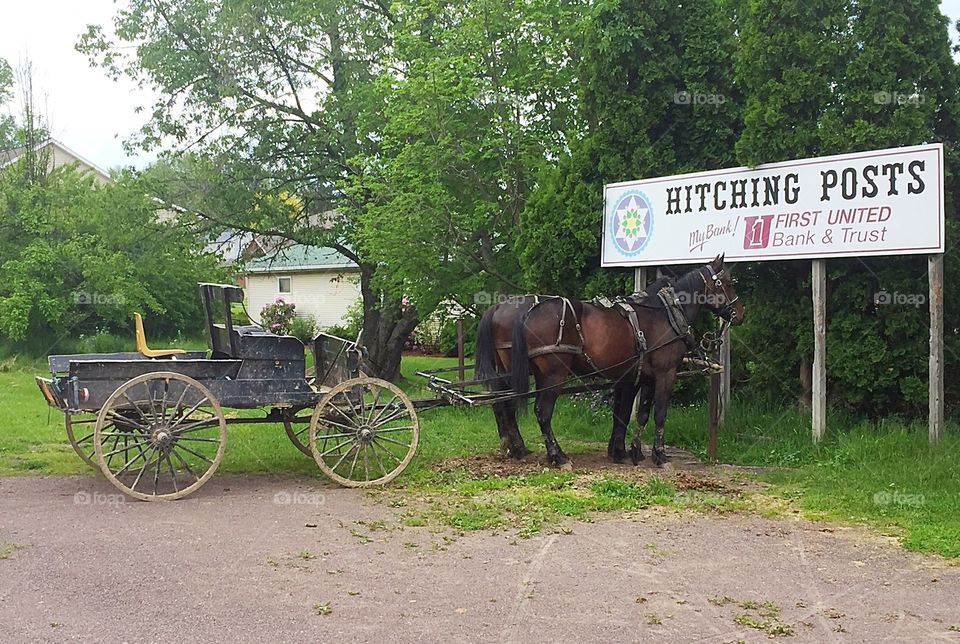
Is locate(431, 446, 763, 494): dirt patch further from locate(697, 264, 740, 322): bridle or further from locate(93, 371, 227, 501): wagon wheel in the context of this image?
locate(93, 371, 227, 501): wagon wheel

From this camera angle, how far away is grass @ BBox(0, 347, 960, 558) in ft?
24.1

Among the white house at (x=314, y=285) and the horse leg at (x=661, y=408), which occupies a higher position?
the white house at (x=314, y=285)

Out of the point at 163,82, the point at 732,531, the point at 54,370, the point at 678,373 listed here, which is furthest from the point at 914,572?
the point at 163,82

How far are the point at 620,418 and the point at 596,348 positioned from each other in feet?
3.14

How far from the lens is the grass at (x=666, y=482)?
24.1 ft

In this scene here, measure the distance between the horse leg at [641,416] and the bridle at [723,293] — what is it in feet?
3.61

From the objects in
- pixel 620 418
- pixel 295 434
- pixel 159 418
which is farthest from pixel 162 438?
pixel 620 418

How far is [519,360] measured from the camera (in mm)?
9047

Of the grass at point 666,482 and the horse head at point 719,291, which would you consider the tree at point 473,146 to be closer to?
the grass at point 666,482

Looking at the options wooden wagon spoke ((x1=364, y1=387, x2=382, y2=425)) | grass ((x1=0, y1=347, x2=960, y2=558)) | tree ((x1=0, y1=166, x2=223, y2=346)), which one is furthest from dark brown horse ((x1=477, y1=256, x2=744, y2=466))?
tree ((x1=0, y1=166, x2=223, y2=346))

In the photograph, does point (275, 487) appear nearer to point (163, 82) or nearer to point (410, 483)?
point (410, 483)

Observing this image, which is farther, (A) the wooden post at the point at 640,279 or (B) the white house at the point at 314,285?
(B) the white house at the point at 314,285

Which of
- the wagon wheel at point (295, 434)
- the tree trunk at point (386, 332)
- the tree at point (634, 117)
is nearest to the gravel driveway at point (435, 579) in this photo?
the wagon wheel at point (295, 434)

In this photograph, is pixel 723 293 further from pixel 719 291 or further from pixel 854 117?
pixel 854 117
